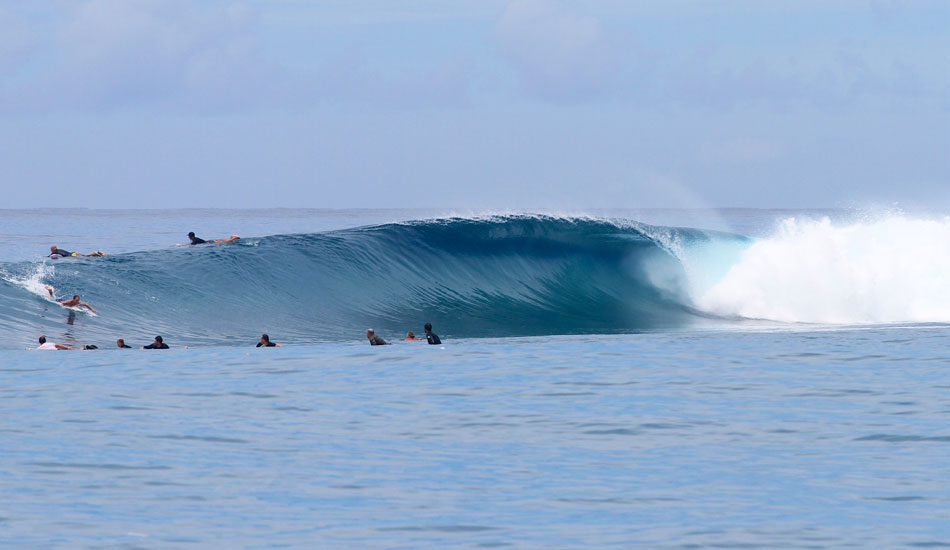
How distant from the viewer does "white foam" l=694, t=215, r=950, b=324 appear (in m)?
25.5

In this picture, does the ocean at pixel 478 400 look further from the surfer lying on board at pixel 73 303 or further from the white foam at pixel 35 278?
the surfer lying on board at pixel 73 303

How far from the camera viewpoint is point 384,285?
2633 cm

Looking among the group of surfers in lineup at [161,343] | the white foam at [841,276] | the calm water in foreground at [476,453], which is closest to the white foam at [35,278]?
the group of surfers in lineup at [161,343]

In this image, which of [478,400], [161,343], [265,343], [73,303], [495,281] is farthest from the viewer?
[495,281]

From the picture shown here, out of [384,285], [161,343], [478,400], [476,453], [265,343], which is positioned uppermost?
[384,285]

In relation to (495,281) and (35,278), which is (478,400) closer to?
(35,278)

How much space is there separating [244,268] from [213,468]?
56.6 ft

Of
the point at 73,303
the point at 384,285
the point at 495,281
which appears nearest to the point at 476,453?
the point at 73,303

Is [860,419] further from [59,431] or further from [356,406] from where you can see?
[59,431]

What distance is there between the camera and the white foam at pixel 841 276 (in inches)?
1005

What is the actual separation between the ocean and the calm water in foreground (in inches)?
1.5

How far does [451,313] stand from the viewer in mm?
24719

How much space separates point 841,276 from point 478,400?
53.8 ft

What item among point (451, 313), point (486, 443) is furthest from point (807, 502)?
point (451, 313)
